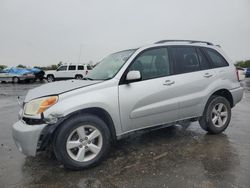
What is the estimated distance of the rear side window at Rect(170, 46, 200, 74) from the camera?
4539 millimetres

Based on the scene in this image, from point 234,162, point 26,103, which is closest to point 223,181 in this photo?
point 234,162

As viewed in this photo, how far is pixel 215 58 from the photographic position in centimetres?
507

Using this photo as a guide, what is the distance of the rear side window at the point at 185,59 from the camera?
14.9ft

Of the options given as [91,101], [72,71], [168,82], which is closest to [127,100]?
[91,101]

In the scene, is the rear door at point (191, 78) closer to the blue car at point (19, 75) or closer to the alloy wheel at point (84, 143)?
the alloy wheel at point (84, 143)

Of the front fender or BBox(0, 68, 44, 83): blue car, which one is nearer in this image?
the front fender

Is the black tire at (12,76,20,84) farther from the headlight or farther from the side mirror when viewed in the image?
the side mirror

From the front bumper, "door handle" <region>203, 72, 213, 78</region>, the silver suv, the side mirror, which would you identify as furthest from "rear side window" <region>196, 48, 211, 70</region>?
the front bumper

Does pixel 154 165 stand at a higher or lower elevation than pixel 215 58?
lower

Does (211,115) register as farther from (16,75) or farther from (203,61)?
(16,75)

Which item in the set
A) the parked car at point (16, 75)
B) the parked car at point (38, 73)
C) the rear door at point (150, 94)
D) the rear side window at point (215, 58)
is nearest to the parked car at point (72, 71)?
the parked car at point (38, 73)

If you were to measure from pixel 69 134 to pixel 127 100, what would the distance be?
101 centimetres

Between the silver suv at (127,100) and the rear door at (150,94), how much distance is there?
0.02 m

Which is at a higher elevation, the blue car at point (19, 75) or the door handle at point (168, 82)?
the door handle at point (168, 82)
